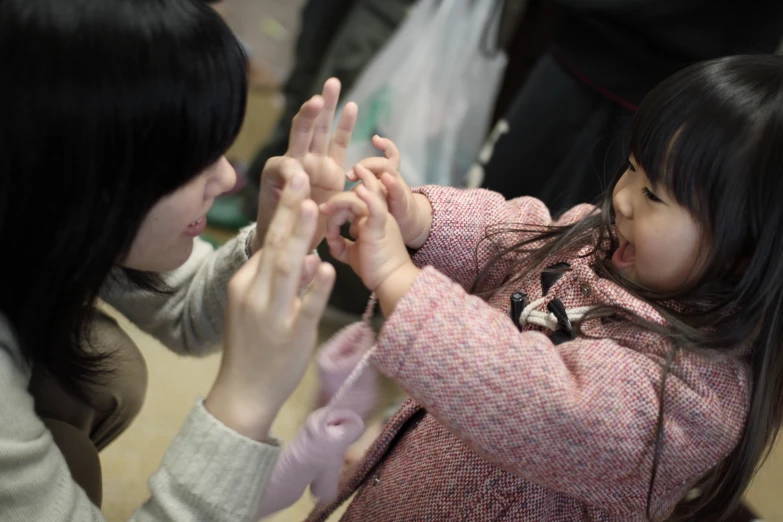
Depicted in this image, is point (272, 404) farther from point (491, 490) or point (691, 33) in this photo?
point (691, 33)

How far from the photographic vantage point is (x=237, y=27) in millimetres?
2512

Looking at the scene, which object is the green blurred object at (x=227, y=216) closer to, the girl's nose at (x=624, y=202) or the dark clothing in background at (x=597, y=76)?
the dark clothing in background at (x=597, y=76)

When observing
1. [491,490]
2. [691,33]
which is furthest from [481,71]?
[491,490]

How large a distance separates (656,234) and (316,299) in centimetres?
34

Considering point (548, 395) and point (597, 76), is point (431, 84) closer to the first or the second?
point (597, 76)

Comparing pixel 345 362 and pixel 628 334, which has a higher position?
pixel 628 334

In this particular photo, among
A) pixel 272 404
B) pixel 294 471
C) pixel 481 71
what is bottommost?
pixel 294 471

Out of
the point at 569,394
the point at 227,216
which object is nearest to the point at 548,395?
the point at 569,394

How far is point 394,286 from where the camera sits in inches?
26.4

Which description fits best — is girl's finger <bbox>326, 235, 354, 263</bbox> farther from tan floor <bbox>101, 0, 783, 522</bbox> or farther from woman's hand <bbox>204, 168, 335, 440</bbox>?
tan floor <bbox>101, 0, 783, 522</bbox>

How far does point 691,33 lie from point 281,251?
31.3 inches

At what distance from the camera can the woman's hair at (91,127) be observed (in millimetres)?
559

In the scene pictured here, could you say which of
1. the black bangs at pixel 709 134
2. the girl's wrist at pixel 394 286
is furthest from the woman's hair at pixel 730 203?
the girl's wrist at pixel 394 286

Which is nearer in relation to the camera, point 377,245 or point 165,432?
point 377,245
